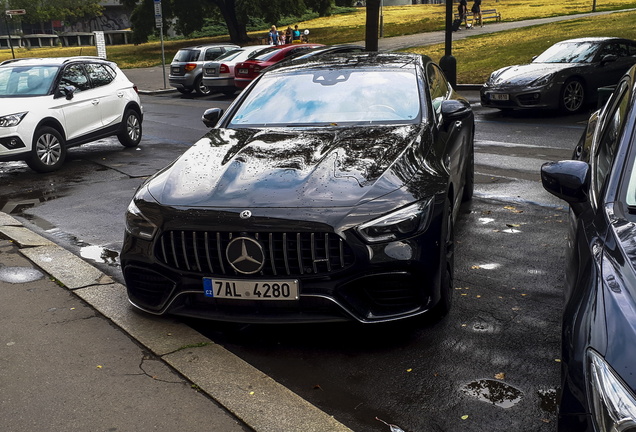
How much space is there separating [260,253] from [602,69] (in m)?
13.5

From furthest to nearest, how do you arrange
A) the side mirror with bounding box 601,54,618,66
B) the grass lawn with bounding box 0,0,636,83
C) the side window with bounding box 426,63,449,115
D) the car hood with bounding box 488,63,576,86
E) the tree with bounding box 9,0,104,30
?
the tree with bounding box 9,0,104,30 < the grass lawn with bounding box 0,0,636,83 < the side mirror with bounding box 601,54,618,66 < the car hood with bounding box 488,63,576,86 < the side window with bounding box 426,63,449,115

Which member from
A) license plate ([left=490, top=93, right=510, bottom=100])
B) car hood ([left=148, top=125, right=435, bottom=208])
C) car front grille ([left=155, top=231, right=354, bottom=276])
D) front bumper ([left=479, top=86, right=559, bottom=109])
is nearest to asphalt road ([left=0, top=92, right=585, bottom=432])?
car front grille ([left=155, top=231, right=354, bottom=276])

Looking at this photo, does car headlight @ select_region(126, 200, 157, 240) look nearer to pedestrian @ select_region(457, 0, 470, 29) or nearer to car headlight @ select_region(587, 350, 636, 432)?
car headlight @ select_region(587, 350, 636, 432)

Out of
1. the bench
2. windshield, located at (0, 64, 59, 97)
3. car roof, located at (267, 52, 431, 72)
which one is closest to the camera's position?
car roof, located at (267, 52, 431, 72)

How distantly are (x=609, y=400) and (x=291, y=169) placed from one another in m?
2.99

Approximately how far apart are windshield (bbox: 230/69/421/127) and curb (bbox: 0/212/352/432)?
1732 millimetres

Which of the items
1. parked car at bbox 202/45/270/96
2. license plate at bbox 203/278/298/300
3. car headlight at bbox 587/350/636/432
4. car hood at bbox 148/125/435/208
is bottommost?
parked car at bbox 202/45/270/96

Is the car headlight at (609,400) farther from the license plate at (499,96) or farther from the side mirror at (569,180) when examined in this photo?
the license plate at (499,96)

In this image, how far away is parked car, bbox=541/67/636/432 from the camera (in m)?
2.34

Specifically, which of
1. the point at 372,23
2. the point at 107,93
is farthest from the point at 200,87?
the point at 107,93

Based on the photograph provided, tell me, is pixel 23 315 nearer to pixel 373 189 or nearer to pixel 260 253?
pixel 260 253

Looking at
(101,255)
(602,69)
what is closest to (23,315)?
(101,255)

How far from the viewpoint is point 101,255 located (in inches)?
272

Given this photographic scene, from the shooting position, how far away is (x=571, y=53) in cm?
1650
